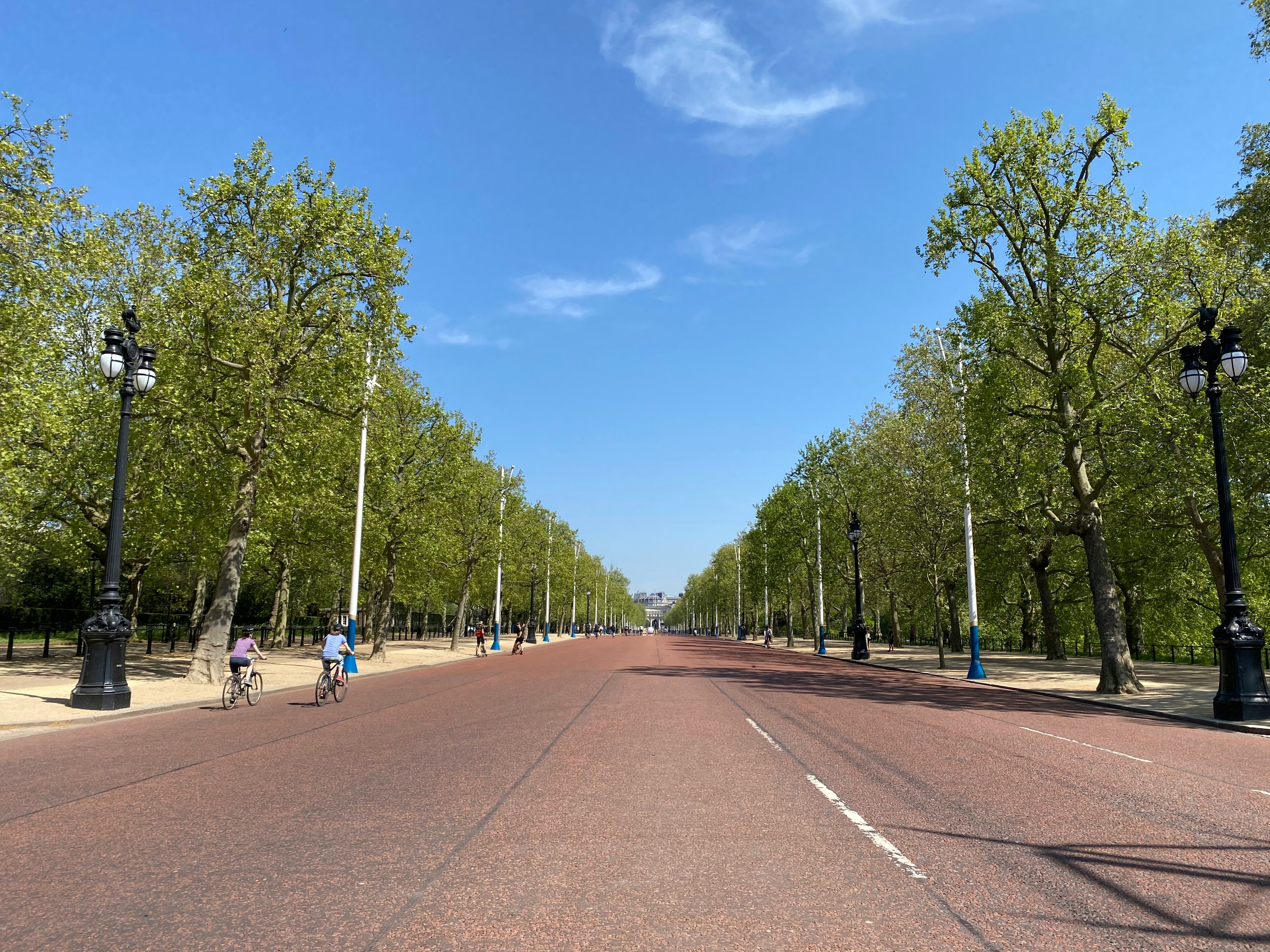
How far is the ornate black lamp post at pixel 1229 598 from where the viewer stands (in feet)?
46.8

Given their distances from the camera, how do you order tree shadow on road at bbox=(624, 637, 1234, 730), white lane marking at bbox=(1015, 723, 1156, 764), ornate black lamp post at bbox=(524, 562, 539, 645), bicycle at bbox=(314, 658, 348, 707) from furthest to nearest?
ornate black lamp post at bbox=(524, 562, 539, 645), tree shadow on road at bbox=(624, 637, 1234, 730), bicycle at bbox=(314, 658, 348, 707), white lane marking at bbox=(1015, 723, 1156, 764)

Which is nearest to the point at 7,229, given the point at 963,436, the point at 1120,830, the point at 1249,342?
the point at 1120,830

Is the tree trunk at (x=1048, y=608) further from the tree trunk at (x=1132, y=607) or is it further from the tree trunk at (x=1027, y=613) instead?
the tree trunk at (x=1027, y=613)

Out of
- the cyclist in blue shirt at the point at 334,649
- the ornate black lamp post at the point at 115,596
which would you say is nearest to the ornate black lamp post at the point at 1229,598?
the cyclist in blue shirt at the point at 334,649

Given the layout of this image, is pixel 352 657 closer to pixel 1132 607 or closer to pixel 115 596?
pixel 115 596

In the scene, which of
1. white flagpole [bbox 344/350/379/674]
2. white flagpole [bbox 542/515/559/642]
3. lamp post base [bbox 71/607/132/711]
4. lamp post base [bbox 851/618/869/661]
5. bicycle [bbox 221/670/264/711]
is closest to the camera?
lamp post base [bbox 71/607/132/711]

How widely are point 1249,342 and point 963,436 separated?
8232 mm

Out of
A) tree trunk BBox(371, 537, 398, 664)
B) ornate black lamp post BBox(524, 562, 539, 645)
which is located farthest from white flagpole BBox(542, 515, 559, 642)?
tree trunk BBox(371, 537, 398, 664)

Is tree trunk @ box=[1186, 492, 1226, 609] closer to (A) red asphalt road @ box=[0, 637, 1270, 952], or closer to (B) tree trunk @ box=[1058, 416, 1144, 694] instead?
(B) tree trunk @ box=[1058, 416, 1144, 694]

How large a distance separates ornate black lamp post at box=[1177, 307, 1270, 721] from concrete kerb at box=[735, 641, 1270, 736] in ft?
1.28

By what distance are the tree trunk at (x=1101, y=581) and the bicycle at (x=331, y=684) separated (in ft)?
60.1

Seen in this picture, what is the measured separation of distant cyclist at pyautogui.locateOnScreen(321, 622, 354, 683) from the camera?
1636 centimetres

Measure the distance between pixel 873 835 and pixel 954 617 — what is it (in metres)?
44.2

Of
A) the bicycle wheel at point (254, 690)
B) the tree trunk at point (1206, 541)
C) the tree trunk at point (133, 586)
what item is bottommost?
the bicycle wheel at point (254, 690)
